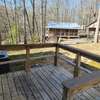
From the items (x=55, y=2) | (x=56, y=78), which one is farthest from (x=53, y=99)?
(x=55, y=2)

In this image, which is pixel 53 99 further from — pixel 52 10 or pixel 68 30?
pixel 52 10

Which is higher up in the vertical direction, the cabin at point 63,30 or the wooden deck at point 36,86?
the cabin at point 63,30

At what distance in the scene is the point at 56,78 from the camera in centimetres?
360

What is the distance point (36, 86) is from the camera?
3154mm

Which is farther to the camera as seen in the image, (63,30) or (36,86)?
(63,30)

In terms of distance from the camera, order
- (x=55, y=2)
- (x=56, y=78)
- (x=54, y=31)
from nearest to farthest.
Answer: (x=56, y=78), (x=54, y=31), (x=55, y=2)

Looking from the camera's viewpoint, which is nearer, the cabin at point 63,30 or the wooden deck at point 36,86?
the wooden deck at point 36,86

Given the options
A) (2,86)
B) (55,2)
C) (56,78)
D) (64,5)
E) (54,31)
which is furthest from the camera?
(64,5)

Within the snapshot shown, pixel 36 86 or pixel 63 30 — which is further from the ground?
pixel 63 30

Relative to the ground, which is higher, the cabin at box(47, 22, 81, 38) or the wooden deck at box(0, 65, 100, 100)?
the cabin at box(47, 22, 81, 38)

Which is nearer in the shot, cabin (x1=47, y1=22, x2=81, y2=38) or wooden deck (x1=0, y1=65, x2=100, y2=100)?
wooden deck (x1=0, y1=65, x2=100, y2=100)

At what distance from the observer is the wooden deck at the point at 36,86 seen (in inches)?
109

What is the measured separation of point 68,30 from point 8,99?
18708mm

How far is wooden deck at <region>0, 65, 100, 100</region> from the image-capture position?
2758 mm
